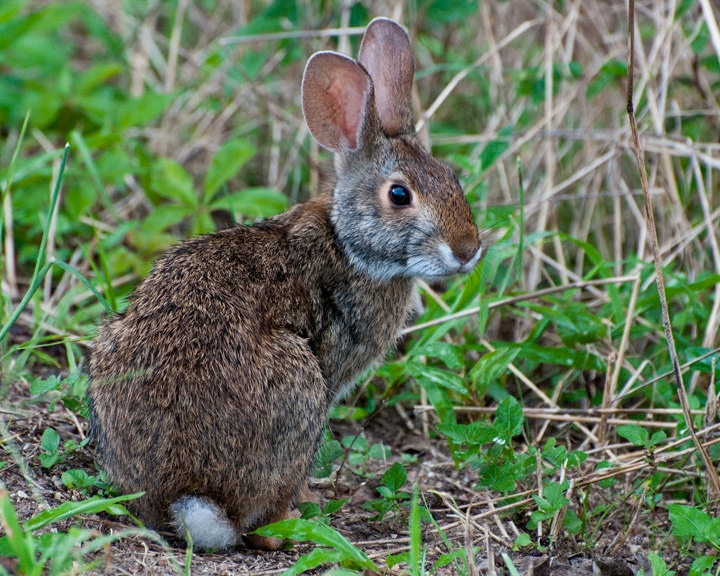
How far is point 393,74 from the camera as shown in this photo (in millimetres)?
4477

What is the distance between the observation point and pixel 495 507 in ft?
12.5

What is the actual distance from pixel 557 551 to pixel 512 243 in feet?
5.37

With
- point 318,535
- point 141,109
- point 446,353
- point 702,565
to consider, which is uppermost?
point 141,109

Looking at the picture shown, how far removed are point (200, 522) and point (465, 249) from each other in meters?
1.48

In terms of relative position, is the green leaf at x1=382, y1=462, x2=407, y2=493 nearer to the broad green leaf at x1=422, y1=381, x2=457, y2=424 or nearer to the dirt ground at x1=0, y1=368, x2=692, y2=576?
the dirt ground at x1=0, y1=368, x2=692, y2=576

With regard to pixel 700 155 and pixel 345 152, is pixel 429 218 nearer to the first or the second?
pixel 345 152

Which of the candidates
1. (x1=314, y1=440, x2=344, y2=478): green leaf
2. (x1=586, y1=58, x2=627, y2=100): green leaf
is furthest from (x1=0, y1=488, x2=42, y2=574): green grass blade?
(x1=586, y1=58, x2=627, y2=100): green leaf

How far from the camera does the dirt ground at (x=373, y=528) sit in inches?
128

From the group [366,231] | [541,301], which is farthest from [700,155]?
[366,231]

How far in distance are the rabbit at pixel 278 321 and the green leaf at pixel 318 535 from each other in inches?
6.0

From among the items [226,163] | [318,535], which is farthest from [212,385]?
[226,163]

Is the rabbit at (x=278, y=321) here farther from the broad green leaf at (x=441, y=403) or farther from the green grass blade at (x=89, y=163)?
the green grass blade at (x=89, y=163)

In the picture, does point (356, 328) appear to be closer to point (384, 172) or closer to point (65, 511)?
point (384, 172)

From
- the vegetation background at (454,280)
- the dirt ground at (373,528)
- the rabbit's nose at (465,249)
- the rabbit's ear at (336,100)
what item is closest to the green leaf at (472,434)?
the vegetation background at (454,280)
